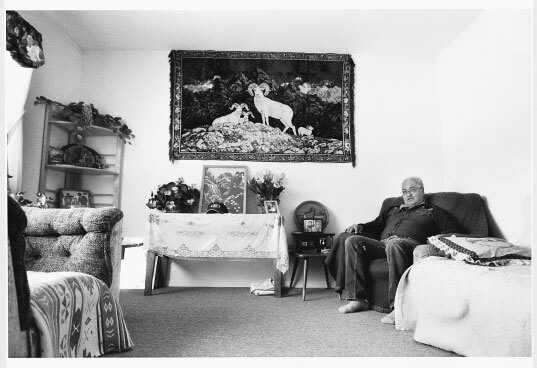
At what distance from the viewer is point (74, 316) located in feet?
5.63

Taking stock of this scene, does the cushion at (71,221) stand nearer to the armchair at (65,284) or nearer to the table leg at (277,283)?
the armchair at (65,284)

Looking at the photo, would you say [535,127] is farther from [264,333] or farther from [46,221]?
[46,221]

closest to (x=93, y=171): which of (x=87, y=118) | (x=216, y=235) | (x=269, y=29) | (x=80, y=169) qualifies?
(x=80, y=169)

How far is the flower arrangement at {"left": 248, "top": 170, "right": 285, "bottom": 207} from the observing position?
4203 millimetres

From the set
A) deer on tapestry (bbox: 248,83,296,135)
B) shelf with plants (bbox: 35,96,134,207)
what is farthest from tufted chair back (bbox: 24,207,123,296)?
deer on tapestry (bbox: 248,83,296,135)

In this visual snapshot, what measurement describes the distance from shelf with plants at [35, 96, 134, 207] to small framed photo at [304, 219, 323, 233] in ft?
6.56

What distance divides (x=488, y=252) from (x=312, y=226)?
6.43ft

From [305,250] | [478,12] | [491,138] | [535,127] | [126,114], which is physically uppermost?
[478,12]

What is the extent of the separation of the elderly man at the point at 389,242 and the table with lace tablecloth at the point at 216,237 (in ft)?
1.86

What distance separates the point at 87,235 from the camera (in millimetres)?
2195

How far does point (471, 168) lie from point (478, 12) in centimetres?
141

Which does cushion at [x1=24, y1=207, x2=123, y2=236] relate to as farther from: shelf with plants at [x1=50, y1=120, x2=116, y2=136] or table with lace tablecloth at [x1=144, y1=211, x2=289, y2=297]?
shelf with plants at [x1=50, y1=120, x2=116, y2=136]

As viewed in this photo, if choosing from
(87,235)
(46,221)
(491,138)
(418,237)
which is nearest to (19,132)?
(46,221)

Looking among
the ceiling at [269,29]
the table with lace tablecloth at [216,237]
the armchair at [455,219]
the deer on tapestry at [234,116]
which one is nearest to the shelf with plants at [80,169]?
the table with lace tablecloth at [216,237]
